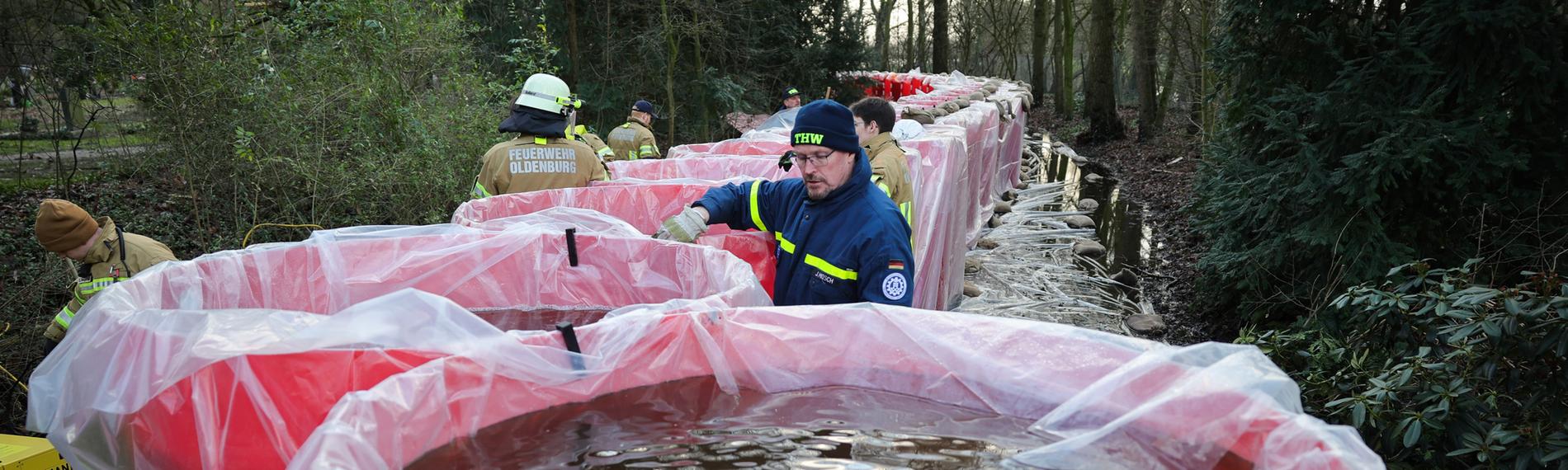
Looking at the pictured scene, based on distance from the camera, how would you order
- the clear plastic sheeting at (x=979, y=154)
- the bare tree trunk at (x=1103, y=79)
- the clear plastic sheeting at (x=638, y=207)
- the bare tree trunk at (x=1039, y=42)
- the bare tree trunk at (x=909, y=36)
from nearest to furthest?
the clear plastic sheeting at (x=638, y=207), the clear plastic sheeting at (x=979, y=154), the bare tree trunk at (x=1103, y=79), the bare tree trunk at (x=1039, y=42), the bare tree trunk at (x=909, y=36)

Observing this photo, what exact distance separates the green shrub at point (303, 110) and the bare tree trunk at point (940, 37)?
59.0 ft

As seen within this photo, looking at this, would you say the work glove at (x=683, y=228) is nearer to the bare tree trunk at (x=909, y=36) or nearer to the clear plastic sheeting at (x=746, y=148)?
the clear plastic sheeting at (x=746, y=148)

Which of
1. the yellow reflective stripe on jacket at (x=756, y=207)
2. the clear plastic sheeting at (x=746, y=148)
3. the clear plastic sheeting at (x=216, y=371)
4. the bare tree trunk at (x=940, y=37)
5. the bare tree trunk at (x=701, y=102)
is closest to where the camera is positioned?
the clear plastic sheeting at (x=216, y=371)

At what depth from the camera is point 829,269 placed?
3.48 m

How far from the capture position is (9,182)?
910 centimetres

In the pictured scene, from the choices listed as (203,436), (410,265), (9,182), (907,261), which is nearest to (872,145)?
(907,261)

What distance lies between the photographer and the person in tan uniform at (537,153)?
221 inches

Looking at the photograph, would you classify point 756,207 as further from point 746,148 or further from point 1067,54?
point 1067,54

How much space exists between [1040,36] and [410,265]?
23520 millimetres

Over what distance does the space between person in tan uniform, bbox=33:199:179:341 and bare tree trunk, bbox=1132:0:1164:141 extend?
1631 centimetres

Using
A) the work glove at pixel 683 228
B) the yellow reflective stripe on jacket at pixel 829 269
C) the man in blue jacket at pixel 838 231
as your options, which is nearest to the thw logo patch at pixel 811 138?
the man in blue jacket at pixel 838 231

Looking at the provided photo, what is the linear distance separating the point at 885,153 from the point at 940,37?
21.0m

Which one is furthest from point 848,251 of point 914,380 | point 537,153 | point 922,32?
point 922,32

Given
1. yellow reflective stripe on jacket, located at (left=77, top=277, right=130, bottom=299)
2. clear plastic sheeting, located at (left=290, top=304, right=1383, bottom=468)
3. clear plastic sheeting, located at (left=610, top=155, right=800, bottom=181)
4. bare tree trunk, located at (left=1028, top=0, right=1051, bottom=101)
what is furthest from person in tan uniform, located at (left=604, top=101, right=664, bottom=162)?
bare tree trunk, located at (left=1028, top=0, right=1051, bottom=101)
